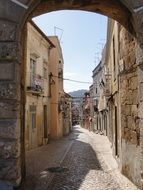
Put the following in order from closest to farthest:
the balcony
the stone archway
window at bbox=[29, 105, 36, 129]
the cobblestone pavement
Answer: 1. the stone archway
2. the cobblestone pavement
3. the balcony
4. window at bbox=[29, 105, 36, 129]

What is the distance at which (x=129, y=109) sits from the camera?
9344mm

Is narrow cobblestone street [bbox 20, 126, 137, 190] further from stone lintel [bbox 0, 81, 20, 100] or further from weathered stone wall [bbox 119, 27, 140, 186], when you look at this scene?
stone lintel [bbox 0, 81, 20, 100]

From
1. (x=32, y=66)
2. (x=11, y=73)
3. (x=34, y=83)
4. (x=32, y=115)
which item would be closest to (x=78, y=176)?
(x=11, y=73)

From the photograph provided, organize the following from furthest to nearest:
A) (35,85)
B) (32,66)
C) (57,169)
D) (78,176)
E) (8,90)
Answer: (32,66) < (35,85) < (57,169) < (78,176) < (8,90)

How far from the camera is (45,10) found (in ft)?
29.0

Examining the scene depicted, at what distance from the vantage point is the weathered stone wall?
28.0ft

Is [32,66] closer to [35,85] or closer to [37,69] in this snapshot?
[35,85]

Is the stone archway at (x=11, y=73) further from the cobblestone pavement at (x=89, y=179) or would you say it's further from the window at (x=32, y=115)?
the window at (x=32, y=115)

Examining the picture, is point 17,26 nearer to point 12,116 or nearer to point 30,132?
point 12,116

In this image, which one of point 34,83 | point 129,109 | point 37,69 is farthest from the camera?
point 37,69

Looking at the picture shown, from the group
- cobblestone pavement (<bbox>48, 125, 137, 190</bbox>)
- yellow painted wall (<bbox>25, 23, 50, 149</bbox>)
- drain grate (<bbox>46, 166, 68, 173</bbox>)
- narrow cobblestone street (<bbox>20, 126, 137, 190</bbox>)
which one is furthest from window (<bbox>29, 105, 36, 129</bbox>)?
drain grate (<bbox>46, 166, 68, 173</bbox>)

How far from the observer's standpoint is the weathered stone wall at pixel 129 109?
8531 mm

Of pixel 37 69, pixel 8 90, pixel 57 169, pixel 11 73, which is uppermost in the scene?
pixel 37 69

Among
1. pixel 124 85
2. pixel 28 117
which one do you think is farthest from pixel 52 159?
pixel 124 85
